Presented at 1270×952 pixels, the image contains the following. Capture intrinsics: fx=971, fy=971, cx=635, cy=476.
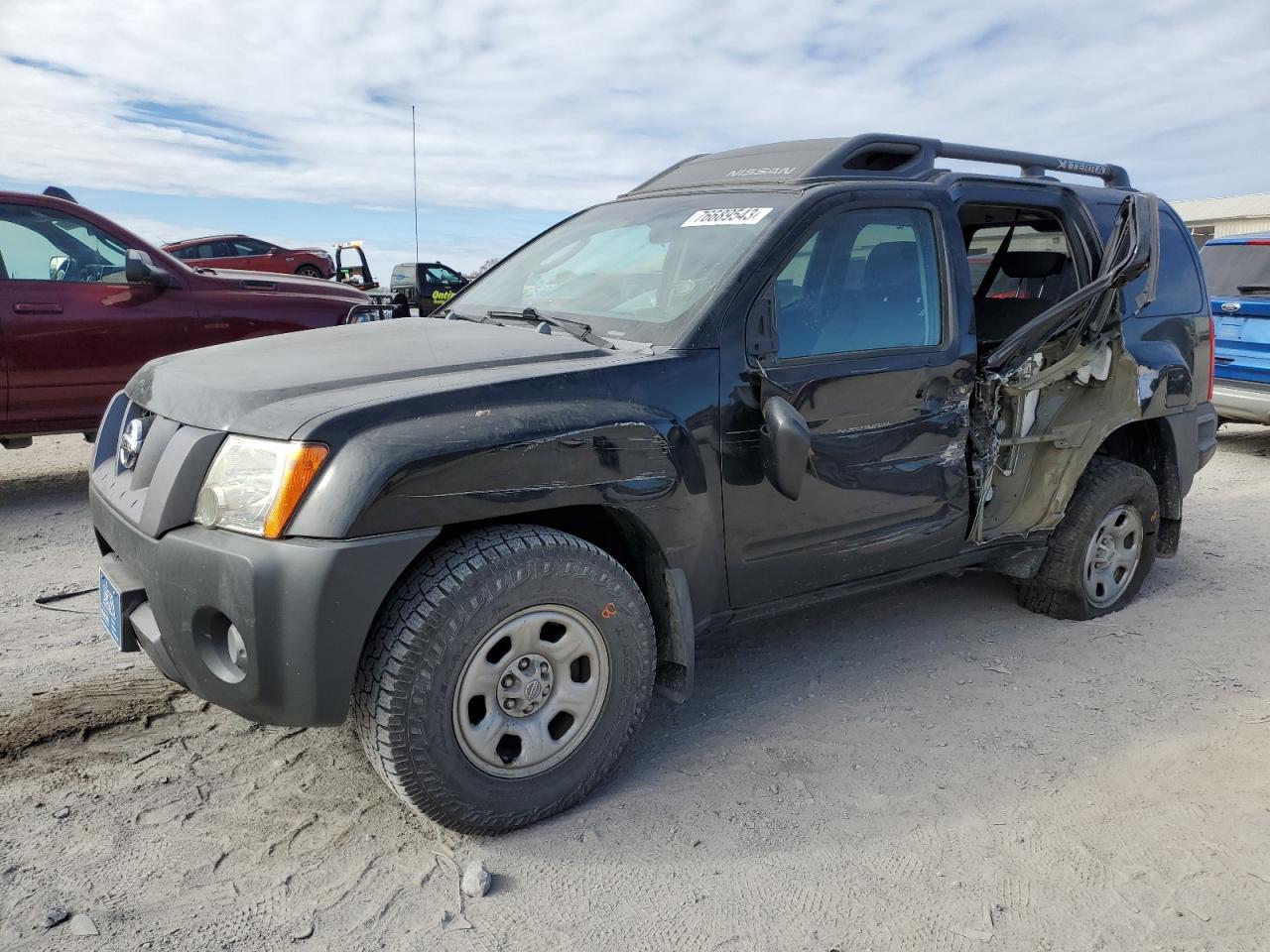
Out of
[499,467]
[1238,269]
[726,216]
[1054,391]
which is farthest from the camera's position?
[1238,269]

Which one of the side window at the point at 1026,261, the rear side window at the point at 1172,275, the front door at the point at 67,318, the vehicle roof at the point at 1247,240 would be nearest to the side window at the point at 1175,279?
the rear side window at the point at 1172,275

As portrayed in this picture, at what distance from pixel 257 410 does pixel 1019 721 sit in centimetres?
265

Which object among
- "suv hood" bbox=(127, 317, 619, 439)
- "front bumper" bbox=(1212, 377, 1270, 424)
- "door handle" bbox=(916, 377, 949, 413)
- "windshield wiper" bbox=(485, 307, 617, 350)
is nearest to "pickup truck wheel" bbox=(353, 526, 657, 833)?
"suv hood" bbox=(127, 317, 619, 439)

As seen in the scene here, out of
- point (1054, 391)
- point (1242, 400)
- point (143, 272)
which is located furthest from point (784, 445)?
point (1242, 400)

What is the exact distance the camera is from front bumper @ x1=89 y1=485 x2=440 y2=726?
2.22 metres

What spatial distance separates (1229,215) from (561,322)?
3590cm

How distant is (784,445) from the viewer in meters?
2.84

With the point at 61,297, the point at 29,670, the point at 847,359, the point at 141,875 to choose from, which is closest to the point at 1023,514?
the point at 847,359

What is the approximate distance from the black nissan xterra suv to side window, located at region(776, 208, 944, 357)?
0.01 m

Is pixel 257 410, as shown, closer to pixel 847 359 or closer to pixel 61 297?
pixel 847 359

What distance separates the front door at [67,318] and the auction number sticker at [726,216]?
4.19 m

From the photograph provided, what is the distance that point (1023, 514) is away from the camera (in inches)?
153

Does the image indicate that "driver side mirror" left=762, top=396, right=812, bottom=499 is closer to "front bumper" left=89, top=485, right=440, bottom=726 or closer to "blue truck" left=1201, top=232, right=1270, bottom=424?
"front bumper" left=89, top=485, right=440, bottom=726

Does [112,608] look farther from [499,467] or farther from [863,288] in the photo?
[863,288]
